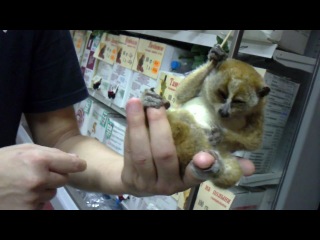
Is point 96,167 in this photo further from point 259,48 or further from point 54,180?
point 259,48

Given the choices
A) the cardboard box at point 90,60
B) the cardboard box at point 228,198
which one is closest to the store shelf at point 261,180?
the cardboard box at point 228,198

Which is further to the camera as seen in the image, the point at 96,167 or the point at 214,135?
the point at 96,167

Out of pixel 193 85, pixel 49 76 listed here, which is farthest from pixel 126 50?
pixel 193 85

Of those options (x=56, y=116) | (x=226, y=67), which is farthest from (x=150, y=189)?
(x=56, y=116)

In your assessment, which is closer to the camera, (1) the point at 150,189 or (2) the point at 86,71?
(1) the point at 150,189

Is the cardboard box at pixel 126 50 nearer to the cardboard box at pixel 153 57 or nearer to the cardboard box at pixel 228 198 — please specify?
the cardboard box at pixel 153 57

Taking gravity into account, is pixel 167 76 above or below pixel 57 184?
above

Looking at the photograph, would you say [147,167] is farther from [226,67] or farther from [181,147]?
[226,67]
